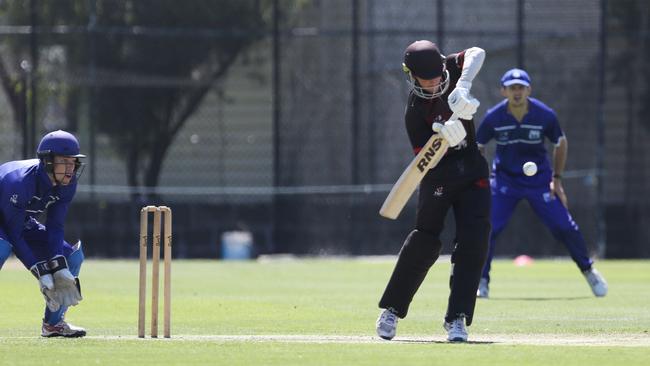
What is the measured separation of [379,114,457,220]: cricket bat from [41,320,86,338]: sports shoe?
7.79ft

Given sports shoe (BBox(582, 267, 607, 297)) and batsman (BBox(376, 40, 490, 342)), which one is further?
sports shoe (BBox(582, 267, 607, 297))

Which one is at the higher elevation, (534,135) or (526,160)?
(534,135)

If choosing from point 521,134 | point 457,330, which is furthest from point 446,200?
point 521,134

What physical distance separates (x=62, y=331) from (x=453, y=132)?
3151mm

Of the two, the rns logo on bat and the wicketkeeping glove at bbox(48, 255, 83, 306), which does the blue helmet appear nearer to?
the wicketkeeping glove at bbox(48, 255, 83, 306)

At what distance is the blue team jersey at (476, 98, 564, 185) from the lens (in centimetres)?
1474

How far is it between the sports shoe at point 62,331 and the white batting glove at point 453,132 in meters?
2.95

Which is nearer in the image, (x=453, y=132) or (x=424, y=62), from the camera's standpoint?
(x=453, y=132)

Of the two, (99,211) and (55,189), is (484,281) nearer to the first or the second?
(55,189)

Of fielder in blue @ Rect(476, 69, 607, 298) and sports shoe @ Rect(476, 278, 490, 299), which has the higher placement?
fielder in blue @ Rect(476, 69, 607, 298)

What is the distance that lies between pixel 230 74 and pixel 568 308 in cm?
1160

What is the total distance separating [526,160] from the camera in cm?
1477

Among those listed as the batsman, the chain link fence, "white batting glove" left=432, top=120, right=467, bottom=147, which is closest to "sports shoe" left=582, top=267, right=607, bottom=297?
the batsman

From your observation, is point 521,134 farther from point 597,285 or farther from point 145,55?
point 145,55
